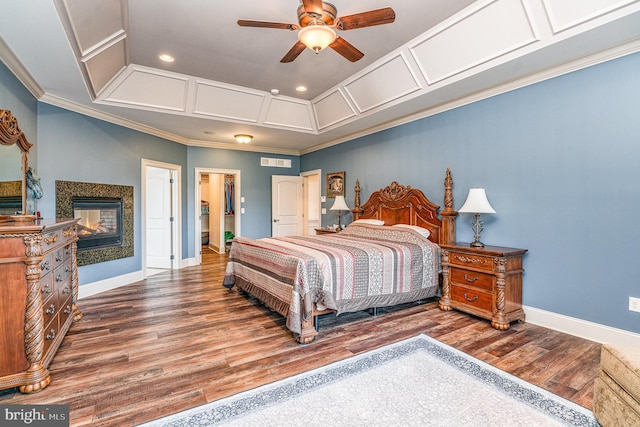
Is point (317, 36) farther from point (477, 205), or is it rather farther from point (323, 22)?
point (477, 205)

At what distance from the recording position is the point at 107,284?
14.6ft

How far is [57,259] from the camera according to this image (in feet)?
8.63

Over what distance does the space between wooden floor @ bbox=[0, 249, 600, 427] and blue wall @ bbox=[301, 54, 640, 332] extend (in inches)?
20.0

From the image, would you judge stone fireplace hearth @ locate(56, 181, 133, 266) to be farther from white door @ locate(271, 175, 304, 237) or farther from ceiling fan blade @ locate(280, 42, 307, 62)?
ceiling fan blade @ locate(280, 42, 307, 62)

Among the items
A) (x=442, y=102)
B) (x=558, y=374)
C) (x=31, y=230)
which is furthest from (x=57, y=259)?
(x=442, y=102)

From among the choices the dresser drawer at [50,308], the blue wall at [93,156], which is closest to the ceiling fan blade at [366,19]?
the dresser drawer at [50,308]

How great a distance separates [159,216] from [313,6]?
507 cm

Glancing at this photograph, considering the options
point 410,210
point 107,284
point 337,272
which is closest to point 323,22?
point 337,272

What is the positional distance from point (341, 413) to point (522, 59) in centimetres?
334

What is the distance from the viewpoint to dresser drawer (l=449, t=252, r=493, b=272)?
315 cm

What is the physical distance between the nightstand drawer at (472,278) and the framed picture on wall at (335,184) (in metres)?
2.95

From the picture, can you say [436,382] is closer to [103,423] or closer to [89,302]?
[103,423]

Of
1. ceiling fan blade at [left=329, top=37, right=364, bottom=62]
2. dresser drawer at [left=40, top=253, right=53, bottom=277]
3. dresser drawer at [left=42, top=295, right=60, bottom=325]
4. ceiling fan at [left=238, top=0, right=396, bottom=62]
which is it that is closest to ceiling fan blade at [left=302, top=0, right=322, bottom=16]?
ceiling fan at [left=238, top=0, right=396, bottom=62]

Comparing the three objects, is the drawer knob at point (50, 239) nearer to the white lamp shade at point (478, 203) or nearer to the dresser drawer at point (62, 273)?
the dresser drawer at point (62, 273)
